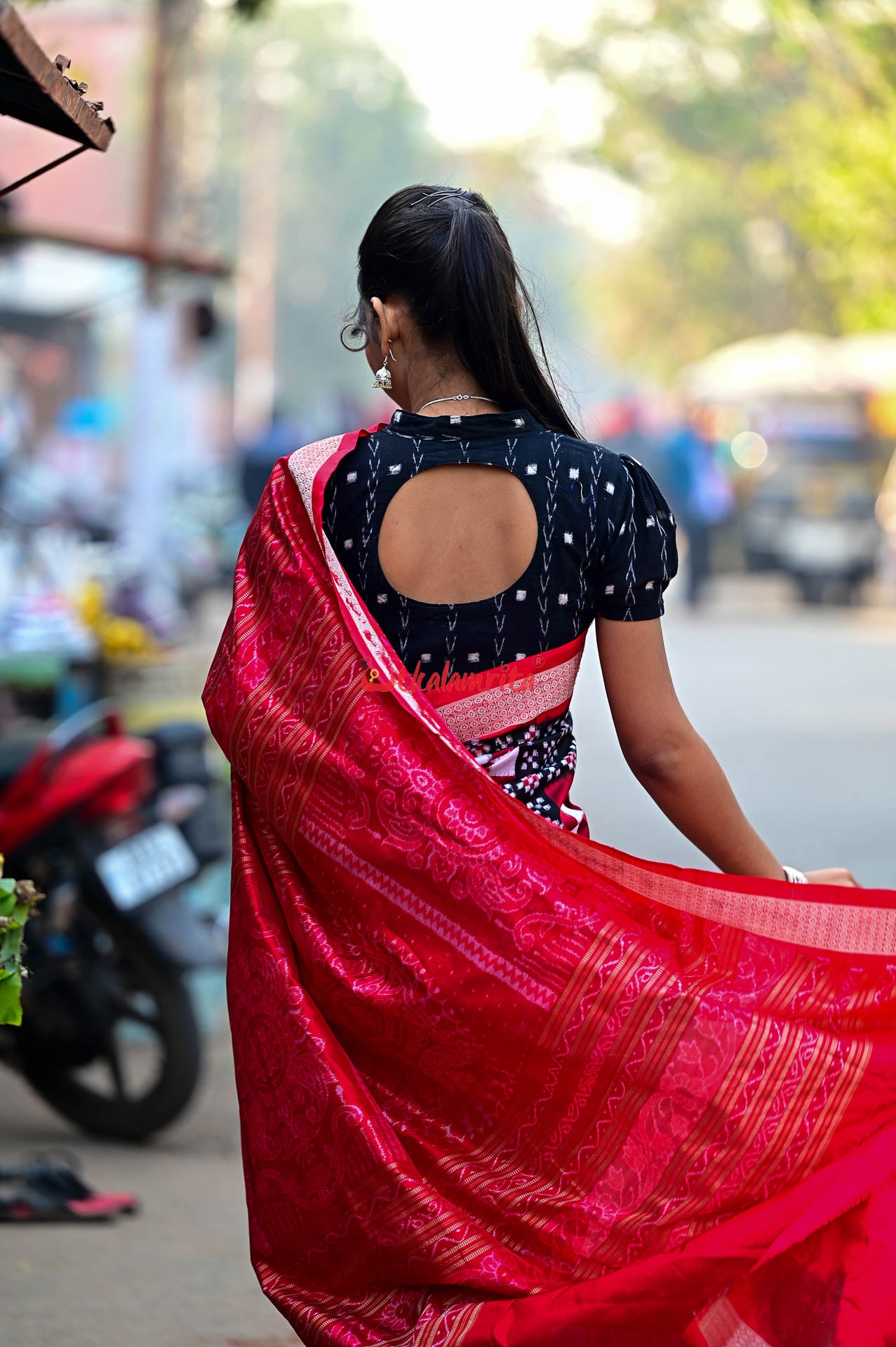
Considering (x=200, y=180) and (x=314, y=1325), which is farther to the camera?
(x=200, y=180)

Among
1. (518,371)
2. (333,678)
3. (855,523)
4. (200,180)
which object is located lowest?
(855,523)

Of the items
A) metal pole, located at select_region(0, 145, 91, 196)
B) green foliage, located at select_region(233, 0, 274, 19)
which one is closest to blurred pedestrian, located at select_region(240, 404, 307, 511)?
green foliage, located at select_region(233, 0, 274, 19)

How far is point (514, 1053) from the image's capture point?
2193 millimetres

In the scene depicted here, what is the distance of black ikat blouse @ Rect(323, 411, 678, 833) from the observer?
7.38ft

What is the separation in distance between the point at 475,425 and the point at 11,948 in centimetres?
93

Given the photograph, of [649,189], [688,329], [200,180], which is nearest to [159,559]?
[200,180]

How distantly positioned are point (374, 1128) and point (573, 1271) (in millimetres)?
284

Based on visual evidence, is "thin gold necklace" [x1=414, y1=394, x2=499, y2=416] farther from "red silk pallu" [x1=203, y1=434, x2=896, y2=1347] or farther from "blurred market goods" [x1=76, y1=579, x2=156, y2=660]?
"blurred market goods" [x1=76, y1=579, x2=156, y2=660]

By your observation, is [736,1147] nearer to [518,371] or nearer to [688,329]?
[518,371]

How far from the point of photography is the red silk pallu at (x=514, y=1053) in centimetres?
212

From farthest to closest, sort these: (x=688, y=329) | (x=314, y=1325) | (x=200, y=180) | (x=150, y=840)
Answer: (x=688, y=329), (x=200, y=180), (x=150, y=840), (x=314, y=1325)

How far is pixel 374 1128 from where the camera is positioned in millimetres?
2248

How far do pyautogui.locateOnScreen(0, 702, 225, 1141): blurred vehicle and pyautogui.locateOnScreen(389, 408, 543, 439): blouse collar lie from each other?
2.44 m

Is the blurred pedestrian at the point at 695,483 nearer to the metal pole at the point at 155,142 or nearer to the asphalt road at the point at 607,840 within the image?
the asphalt road at the point at 607,840
